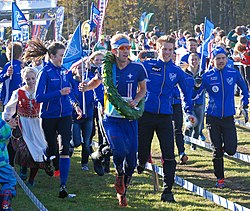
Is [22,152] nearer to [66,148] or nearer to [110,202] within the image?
[66,148]

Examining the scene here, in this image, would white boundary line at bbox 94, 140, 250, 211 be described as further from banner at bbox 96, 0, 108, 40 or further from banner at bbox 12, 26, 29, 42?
banner at bbox 12, 26, 29, 42

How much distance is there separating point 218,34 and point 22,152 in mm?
13045

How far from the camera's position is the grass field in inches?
318

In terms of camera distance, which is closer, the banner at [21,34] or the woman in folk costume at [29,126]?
the woman in folk costume at [29,126]

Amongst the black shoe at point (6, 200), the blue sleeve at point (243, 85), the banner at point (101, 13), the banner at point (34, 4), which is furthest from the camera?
the banner at point (34, 4)

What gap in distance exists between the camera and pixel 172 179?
8094 millimetres

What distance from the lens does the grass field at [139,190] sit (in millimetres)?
8078

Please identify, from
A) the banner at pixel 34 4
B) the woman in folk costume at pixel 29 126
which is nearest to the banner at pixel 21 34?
the woman in folk costume at pixel 29 126

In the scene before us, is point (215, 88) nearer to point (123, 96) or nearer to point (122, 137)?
point (123, 96)

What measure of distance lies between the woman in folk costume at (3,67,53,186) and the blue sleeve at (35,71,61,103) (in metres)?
0.60

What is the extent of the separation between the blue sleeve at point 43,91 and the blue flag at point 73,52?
46cm

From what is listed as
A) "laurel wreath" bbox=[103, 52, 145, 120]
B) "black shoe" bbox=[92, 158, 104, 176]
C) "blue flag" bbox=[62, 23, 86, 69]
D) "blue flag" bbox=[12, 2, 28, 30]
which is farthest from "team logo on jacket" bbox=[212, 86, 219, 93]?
Answer: "blue flag" bbox=[12, 2, 28, 30]

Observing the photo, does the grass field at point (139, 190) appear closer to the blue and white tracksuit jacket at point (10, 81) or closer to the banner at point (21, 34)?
the blue and white tracksuit jacket at point (10, 81)

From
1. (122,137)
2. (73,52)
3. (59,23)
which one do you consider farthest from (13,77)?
(59,23)
